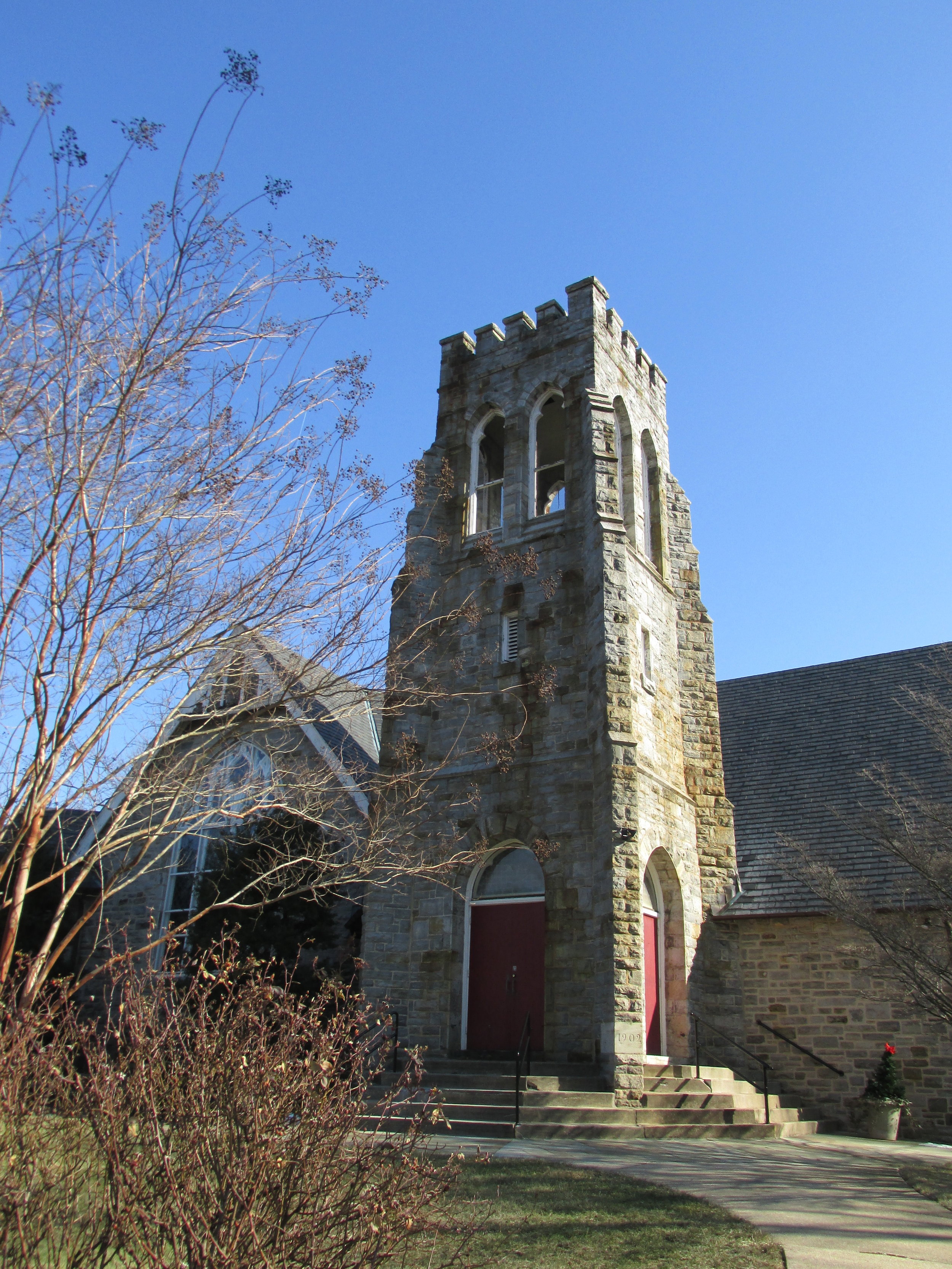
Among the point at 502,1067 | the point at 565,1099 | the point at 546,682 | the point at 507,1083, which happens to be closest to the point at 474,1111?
the point at 507,1083

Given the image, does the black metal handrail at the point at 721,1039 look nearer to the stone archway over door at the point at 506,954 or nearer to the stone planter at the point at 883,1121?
the stone planter at the point at 883,1121

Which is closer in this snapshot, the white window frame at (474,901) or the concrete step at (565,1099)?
the concrete step at (565,1099)

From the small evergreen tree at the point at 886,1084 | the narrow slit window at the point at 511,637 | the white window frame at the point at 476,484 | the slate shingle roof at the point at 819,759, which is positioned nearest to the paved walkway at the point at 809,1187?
Result: the small evergreen tree at the point at 886,1084

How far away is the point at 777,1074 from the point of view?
46.6ft

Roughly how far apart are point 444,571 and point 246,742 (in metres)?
4.40

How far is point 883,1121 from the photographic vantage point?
12711 mm

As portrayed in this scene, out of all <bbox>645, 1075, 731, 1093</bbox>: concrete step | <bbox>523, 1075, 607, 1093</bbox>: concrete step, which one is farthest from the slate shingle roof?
<bbox>523, 1075, 607, 1093</bbox>: concrete step

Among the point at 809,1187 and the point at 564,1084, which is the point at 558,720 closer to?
the point at 564,1084

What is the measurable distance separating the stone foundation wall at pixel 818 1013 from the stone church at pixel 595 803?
3 cm

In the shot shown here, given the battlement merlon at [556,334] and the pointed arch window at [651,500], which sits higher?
the battlement merlon at [556,334]

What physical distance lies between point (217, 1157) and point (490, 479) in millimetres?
15507

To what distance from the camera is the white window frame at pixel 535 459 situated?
1622cm

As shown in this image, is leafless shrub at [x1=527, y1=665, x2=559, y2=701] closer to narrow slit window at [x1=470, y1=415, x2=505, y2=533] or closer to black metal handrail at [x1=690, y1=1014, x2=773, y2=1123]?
narrow slit window at [x1=470, y1=415, x2=505, y2=533]

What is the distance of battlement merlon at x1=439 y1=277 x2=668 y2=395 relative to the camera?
17.1m
